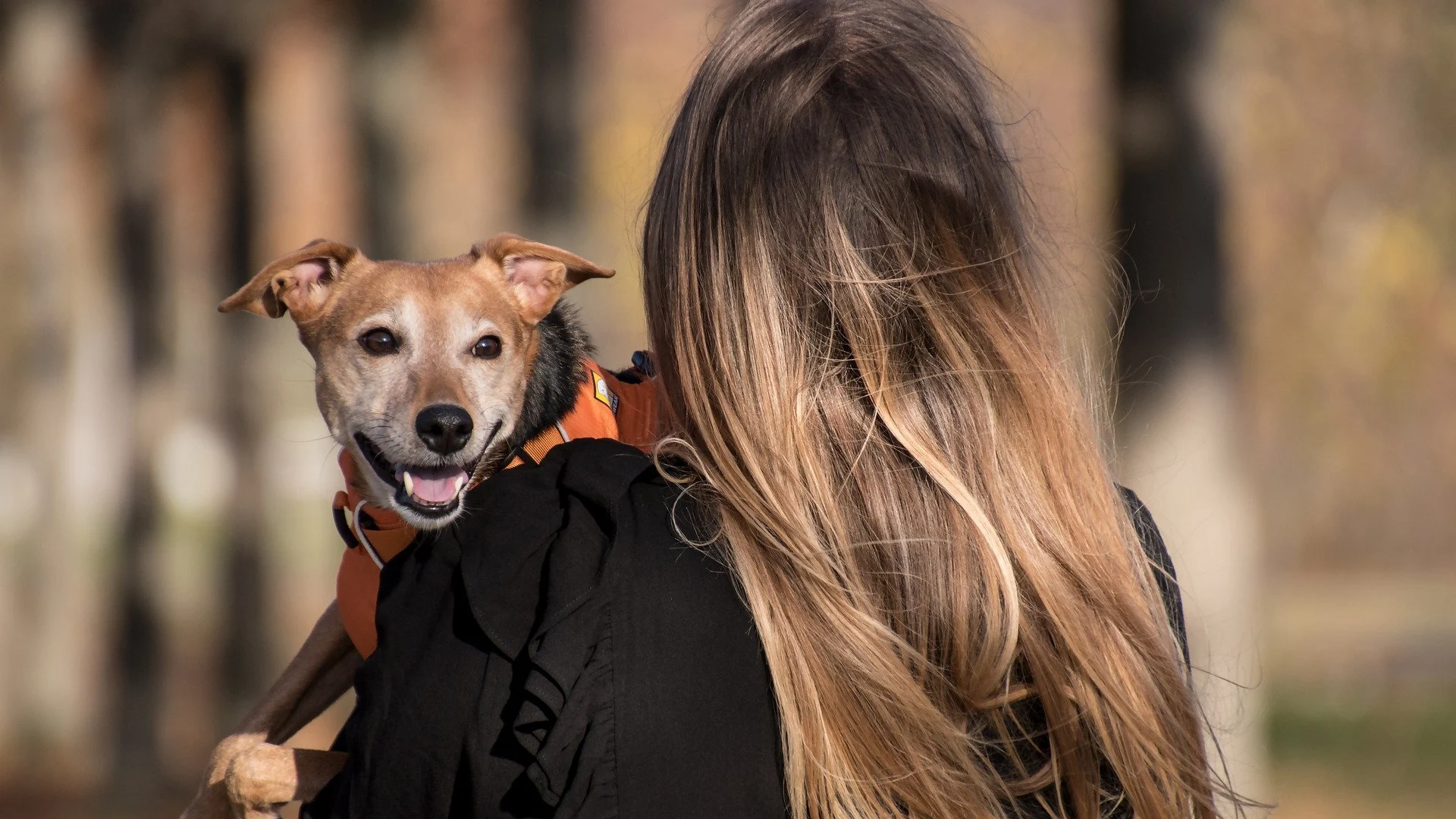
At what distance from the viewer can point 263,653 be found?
34.9 ft

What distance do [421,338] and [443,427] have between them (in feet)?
1.43

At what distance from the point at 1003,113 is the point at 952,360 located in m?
0.54

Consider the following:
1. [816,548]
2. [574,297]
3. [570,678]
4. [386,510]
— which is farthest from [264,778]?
[574,297]

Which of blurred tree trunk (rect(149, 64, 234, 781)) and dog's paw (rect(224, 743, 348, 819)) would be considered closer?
dog's paw (rect(224, 743, 348, 819))

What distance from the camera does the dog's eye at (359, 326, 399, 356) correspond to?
335 cm

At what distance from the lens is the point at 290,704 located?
116 inches

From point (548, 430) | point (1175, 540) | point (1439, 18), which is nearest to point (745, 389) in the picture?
point (548, 430)

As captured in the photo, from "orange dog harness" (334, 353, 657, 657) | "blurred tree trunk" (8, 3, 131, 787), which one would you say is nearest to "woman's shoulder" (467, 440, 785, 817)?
"orange dog harness" (334, 353, 657, 657)

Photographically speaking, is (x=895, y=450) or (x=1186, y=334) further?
(x=1186, y=334)

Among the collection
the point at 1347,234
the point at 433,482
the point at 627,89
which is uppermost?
the point at 627,89

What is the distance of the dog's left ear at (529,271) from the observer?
3416mm

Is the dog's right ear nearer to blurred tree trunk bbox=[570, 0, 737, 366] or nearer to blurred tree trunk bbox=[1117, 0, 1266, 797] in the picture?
blurred tree trunk bbox=[1117, 0, 1266, 797]

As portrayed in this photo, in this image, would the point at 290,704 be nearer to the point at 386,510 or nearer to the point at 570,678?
the point at 386,510

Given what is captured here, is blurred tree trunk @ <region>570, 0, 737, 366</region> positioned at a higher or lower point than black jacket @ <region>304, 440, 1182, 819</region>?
higher
